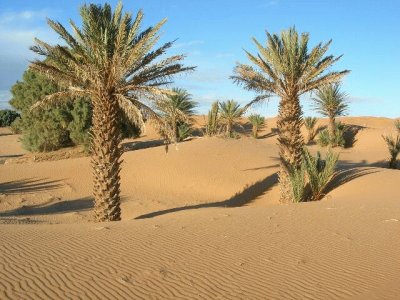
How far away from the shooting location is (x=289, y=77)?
14523mm

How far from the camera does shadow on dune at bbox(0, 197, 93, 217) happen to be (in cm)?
1552

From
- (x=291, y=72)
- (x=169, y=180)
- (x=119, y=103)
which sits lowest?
(x=169, y=180)

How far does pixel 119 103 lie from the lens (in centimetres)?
1152

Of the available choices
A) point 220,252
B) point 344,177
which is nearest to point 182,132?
point 344,177

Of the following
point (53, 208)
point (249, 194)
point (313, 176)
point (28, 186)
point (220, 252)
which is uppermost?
point (313, 176)

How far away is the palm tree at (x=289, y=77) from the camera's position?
47.5 feet

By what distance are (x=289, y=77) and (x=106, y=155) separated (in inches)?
271

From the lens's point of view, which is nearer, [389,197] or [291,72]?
[389,197]

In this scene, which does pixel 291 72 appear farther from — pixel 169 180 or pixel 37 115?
pixel 37 115

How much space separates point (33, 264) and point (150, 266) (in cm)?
160

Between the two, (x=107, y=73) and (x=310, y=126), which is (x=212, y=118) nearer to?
(x=310, y=126)

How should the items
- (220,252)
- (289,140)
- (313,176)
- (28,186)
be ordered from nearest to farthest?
(220,252) → (313,176) → (289,140) → (28,186)

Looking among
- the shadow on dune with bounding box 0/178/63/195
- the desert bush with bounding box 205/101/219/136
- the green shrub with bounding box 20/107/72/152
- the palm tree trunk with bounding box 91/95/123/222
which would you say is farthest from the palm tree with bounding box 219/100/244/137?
the palm tree trunk with bounding box 91/95/123/222

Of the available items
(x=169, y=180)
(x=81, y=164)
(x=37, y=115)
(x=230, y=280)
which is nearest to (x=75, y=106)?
(x=37, y=115)
